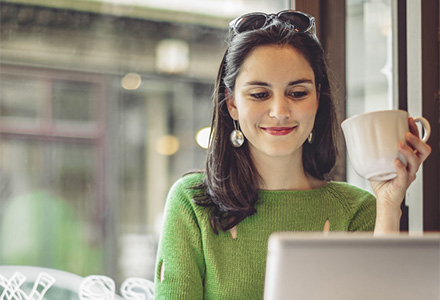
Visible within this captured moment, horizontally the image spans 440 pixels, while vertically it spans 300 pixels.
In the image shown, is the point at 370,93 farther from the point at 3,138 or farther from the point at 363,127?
the point at 3,138

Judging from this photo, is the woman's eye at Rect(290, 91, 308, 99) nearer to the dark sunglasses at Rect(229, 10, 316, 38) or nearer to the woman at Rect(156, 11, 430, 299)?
the woman at Rect(156, 11, 430, 299)

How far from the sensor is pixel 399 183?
1.04 meters

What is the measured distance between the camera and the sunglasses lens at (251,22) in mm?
1208

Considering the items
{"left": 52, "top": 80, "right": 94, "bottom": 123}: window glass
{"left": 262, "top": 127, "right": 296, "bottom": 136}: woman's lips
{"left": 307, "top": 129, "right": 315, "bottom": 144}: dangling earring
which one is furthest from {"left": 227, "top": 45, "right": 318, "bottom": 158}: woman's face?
{"left": 52, "top": 80, "right": 94, "bottom": 123}: window glass

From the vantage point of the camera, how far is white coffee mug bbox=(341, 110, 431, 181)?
931 mm

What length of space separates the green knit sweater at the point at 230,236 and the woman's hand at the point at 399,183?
0.15 metres

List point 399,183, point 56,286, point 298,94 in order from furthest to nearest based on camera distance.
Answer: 1. point 56,286
2. point 298,94
3. point 399,183

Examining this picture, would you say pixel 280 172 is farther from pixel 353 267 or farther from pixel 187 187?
pixel 353 267

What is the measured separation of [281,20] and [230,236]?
1.74 feet

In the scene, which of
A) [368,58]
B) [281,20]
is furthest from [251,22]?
[368,58]

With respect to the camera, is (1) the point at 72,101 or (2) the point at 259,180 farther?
(1) the point at 72,101

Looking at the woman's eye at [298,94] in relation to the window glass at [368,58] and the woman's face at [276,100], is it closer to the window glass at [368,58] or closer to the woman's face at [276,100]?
the woman's face at [276,100]

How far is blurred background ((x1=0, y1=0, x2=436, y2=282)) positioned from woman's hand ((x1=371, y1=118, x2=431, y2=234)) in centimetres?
42

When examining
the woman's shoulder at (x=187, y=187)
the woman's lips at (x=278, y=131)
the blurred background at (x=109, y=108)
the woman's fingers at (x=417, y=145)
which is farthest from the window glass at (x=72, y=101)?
the woman's fingers at (x=417, y=145)
